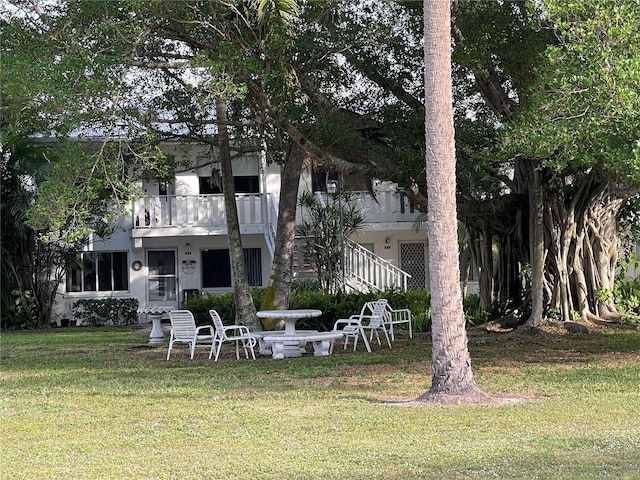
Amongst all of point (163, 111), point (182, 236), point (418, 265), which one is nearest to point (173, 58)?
point (163, 111)

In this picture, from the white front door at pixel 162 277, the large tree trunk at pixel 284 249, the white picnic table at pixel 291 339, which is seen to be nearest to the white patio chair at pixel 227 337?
the white picnic table at pixel 291 339

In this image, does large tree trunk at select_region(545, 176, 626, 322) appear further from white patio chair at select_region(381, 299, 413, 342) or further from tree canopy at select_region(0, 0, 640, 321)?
white patio chair at select_region(381, 299, 413, 342)

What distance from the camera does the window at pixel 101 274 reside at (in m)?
28.9

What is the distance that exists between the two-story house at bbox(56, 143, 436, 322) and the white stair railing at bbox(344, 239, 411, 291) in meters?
1.98

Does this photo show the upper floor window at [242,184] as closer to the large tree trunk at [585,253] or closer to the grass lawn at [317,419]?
the large tree trunk at [585,253]

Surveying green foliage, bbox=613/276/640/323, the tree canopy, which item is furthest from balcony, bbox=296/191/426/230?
green foliage, bbox=613/276/640/323

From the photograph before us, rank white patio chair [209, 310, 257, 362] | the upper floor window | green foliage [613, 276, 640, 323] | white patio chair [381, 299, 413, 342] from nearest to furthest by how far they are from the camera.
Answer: white patio chair [209, 310, 257, 362] < white patio chair [381, 299, 413, 342] < green foliage [613, 276, 640, 323] < the upper floor window

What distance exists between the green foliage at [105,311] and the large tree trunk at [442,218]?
A: 59.5ft

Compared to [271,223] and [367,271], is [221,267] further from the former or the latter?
[367,271]

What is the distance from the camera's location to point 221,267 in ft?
96.3

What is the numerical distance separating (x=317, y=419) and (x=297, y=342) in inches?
265

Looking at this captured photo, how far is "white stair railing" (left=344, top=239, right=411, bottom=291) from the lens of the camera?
24.9 metres

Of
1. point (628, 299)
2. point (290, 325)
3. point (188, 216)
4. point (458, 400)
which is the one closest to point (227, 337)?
point (290, 325)

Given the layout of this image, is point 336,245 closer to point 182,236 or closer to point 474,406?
point 182,236
